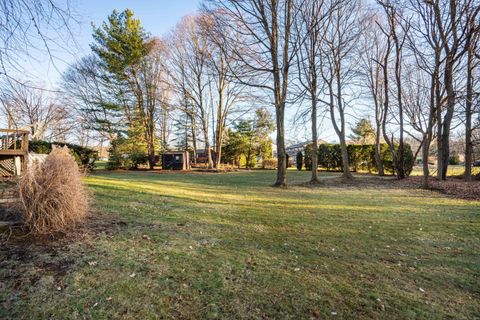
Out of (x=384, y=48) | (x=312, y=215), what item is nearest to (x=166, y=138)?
(x=384, y=48)

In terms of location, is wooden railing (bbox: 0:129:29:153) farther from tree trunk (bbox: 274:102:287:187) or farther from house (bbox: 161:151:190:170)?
house (bbox: 161:151:190:170)

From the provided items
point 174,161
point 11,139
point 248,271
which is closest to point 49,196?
point 248,271

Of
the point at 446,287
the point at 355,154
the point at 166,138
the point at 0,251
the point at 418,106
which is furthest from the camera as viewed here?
the point at 166,138

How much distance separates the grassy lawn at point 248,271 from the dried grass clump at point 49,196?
1.40ft

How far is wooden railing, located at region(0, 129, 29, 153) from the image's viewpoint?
759cm

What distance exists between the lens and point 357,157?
17.9 meters

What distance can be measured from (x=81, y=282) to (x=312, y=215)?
3936 mm

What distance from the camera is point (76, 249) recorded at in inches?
103

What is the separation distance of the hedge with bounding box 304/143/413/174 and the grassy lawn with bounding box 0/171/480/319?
1276 cm

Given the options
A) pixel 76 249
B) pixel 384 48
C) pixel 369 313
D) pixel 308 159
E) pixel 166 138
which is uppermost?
pixel 384 48

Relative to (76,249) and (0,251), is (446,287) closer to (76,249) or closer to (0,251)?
(76,249)

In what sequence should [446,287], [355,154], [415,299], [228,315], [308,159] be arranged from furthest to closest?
[308,159], [355,154], [446,287], [415,299], [228,315]

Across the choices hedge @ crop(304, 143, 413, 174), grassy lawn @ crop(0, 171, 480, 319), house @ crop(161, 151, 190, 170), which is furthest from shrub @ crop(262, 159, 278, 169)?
grassy lawn @ crop(0, 171, 480, 319)

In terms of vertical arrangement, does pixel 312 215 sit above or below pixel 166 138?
below
